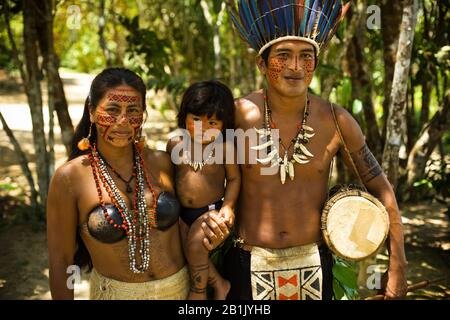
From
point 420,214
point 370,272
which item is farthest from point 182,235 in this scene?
point 420,214

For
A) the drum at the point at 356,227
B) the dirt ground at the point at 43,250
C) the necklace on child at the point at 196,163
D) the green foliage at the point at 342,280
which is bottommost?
the dirt ground at the point at 43,250

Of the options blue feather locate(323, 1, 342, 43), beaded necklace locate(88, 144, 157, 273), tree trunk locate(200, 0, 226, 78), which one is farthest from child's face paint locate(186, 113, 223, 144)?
tree trunk locate(200, 0, 226, 78)

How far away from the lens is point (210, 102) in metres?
2.32

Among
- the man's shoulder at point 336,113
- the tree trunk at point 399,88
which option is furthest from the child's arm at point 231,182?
the tree trunk at point 399,88

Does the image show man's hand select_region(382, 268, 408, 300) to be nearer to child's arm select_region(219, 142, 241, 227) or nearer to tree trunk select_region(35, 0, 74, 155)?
child's arm select_region(219, 142, 241, 227)

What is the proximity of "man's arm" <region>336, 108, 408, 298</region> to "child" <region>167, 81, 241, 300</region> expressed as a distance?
58cm

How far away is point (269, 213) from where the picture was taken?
2.39m

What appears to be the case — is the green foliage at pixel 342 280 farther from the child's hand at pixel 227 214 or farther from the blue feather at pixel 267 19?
the blue feather at pixel 267 19

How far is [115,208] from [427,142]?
4230 mm

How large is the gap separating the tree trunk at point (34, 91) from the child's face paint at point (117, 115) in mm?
3381

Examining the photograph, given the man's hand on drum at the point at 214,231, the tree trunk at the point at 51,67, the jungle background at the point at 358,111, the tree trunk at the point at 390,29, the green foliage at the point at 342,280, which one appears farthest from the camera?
the tree trunk at the point at 51,67

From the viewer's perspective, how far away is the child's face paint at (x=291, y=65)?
2285mm
